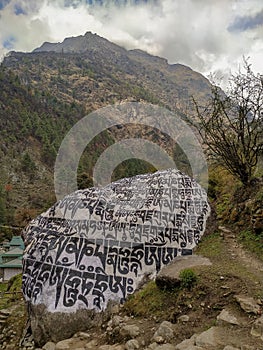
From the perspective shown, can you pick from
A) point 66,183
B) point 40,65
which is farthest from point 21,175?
point 40,65

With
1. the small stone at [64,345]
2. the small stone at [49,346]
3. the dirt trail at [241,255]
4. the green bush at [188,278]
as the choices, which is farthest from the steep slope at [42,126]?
the small stone at [64,345]

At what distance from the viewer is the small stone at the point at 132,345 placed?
5.52 meters

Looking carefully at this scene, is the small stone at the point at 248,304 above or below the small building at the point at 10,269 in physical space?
above

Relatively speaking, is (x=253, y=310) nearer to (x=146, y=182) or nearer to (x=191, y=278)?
(x=191, y=278)

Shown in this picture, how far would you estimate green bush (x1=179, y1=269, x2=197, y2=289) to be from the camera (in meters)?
6.68

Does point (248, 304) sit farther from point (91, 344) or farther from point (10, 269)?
point (10, 269)

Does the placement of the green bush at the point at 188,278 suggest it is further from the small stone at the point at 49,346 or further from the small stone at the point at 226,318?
the small stone at the point at 49,346

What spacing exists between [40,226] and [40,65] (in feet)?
423

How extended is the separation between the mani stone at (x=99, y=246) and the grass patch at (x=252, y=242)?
115cm

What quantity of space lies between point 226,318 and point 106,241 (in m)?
3.75

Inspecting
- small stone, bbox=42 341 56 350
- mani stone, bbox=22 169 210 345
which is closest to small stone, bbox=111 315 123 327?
Answer: mani stone, bbox=22 169 210 345

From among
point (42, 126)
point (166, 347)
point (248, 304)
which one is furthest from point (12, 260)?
point (42, 126)

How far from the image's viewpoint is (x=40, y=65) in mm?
127250

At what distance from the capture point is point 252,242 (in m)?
9.14
